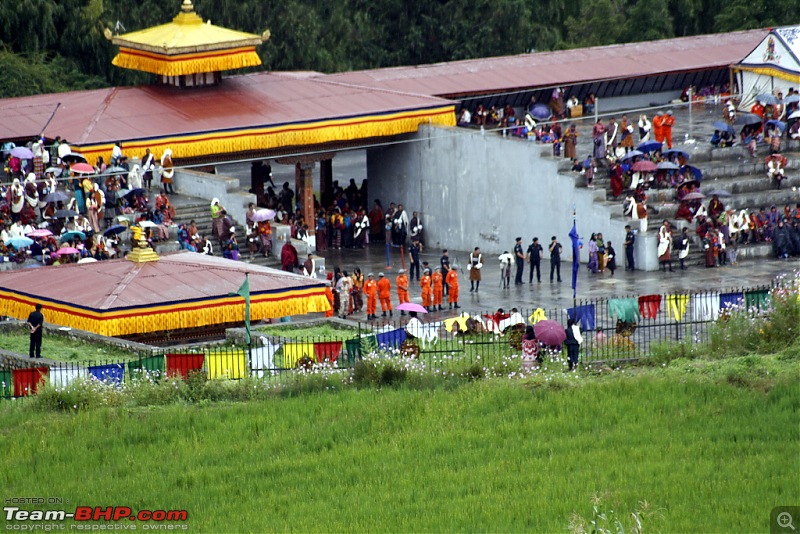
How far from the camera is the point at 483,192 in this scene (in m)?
48.1

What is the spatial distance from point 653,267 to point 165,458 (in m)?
19.6

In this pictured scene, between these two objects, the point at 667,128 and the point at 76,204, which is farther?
the point at 667,128

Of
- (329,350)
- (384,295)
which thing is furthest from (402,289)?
(329,350)

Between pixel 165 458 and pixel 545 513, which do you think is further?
pixel 165 458

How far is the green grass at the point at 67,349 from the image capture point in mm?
31672

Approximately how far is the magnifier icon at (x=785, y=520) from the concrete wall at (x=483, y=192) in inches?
867

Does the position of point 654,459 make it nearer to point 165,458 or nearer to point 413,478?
point 413,478

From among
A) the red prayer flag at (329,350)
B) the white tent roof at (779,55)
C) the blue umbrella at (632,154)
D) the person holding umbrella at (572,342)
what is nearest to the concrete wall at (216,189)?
the blue umbrella at (632,154)

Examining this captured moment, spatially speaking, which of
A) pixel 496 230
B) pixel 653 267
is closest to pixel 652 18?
pixel 496 230

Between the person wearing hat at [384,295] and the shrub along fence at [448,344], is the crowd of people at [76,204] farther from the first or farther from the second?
the shrub along fence at [448,344]

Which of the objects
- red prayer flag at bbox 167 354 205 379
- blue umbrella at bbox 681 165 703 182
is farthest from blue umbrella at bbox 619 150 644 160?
red prayer flag at bbox 167 354 205 379

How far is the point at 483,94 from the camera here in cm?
5184

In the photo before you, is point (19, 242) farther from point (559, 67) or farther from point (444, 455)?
point (559, 67)

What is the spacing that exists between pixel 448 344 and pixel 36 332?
695cm
